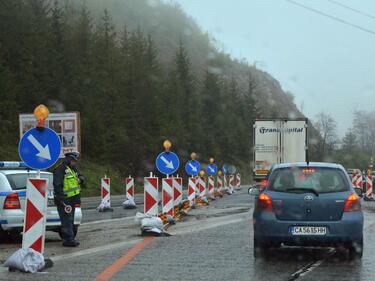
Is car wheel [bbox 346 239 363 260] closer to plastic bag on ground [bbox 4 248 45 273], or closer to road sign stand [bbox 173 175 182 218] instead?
plastic bag on ground [bbox 4 248 45 273]

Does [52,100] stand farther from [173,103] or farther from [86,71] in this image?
[173,103]

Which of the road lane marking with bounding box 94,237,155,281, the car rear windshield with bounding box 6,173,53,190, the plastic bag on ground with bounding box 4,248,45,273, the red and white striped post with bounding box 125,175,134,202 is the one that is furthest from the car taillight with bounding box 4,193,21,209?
the red and white striped post with bounding box 125,175,134,202

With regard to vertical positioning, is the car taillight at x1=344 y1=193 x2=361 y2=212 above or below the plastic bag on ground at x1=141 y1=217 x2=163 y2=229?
above

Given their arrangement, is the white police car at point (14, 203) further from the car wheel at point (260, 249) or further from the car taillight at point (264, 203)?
the car taillight at point (264, 203)

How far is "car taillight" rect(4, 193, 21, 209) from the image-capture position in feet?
38.8

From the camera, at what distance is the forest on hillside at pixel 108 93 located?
160 feet

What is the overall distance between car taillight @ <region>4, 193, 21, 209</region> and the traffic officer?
916 mm

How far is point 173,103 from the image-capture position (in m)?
72.6

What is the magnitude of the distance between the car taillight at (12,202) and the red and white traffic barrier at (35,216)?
3.05 m

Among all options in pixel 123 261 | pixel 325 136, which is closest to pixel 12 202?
pixel 123 261

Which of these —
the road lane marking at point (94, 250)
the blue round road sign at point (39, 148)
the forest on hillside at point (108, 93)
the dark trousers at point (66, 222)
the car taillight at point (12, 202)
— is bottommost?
the road lane marking at point (94, 250)

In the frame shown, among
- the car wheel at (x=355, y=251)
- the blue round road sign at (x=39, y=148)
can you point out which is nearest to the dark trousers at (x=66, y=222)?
the blue round road sign at (x=39, y=148)

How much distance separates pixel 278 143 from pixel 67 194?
53.5 ft

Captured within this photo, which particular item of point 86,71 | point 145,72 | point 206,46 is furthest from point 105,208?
point 206,46
